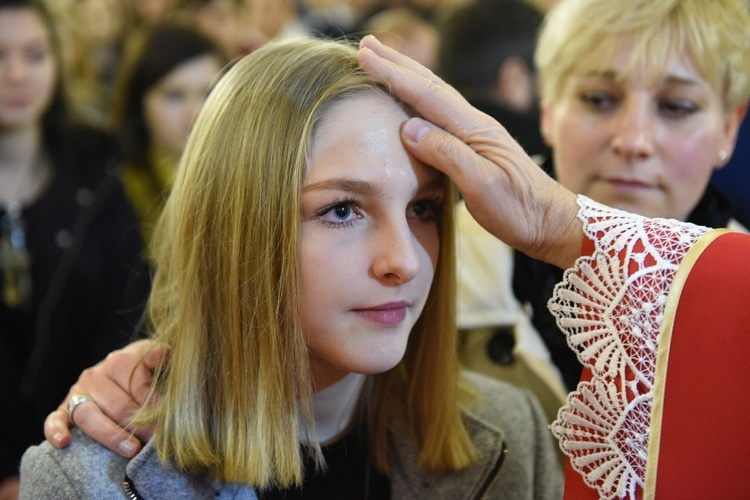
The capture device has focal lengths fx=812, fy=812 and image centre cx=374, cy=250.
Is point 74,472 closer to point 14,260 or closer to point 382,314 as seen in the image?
point 382,314

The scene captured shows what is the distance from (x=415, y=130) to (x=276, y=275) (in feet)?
1.09

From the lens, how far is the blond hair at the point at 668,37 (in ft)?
5.83

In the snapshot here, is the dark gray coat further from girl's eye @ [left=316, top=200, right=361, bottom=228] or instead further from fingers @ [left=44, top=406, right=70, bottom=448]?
girl's eye @ [left=316, top=200, right=361, bottom=228]

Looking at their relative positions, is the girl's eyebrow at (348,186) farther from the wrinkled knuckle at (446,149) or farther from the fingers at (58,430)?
the fingers at (58,430)

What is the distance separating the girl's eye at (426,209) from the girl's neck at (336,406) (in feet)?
1.07

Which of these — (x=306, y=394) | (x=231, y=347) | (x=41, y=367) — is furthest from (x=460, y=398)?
(x=41, y=367)

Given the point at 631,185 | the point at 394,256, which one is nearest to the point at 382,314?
the point at 394,256

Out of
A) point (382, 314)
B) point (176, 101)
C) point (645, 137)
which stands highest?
point (645, 137)

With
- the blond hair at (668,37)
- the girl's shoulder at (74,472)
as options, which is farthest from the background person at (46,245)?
the blond hair at (668,37)

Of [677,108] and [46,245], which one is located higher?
[677,108]

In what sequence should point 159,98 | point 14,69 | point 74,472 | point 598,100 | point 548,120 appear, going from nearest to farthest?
point 74,472 < point 598,100 < point 548,120 < point 14,69 < point 159,98

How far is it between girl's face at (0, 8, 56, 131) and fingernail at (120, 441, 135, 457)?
1.71m

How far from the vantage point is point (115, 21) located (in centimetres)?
495

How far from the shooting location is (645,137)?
70.6 inches
